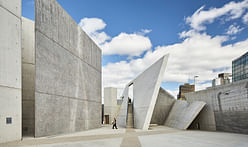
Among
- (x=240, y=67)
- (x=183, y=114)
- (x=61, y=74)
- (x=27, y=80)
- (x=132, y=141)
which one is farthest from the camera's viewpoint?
(x=240, y=67)

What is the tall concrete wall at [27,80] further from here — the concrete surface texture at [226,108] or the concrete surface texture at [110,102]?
the concrete surface texture at [110,102]

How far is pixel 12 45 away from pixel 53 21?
3.63 metres

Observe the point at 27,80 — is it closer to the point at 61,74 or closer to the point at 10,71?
the point at 61,74

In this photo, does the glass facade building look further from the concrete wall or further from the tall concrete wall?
the tall concrete wall

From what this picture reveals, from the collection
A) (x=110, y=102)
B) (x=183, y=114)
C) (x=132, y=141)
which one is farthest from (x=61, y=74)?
(x=110, y=102)

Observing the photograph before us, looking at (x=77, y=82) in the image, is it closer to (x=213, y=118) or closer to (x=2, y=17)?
(x=2, y=17)

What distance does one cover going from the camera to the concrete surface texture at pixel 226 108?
12.9m

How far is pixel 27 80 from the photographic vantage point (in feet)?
41.2

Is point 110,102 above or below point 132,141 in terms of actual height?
below

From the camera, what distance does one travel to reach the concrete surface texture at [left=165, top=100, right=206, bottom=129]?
51.0ft

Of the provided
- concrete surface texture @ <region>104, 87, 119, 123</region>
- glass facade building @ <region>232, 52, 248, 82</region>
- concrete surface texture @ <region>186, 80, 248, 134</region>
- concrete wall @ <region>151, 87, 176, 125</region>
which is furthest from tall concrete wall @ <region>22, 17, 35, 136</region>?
glass facade building @ <region>232, 52, 248, 82</region>

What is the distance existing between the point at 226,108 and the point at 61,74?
40.3ft

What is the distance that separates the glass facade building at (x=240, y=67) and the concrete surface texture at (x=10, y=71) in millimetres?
34870

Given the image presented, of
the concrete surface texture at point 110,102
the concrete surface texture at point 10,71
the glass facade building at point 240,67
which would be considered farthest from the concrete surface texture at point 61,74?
the glass facade building at point 240,67
